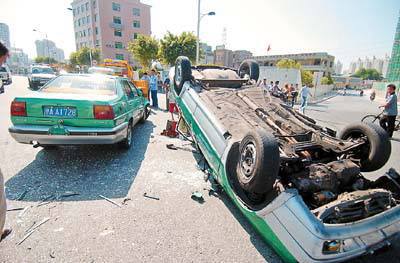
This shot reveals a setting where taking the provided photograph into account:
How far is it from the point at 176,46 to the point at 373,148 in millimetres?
24035

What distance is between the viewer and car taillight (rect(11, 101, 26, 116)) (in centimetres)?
350

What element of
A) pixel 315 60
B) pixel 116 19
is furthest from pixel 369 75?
pixel 116 19

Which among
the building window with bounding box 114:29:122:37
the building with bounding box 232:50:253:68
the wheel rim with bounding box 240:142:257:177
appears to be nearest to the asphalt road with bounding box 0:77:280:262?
the wheel rim with bounding box 240:142:257:177

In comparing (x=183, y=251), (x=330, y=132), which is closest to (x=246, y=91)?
(x=330, y=132)

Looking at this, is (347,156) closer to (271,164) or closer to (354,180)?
(354,180)

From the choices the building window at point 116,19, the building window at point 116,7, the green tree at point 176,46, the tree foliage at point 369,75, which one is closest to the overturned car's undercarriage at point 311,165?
the green tree at point 176,46

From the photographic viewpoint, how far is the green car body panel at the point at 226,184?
81.2 inches

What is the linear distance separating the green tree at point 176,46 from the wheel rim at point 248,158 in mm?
23486

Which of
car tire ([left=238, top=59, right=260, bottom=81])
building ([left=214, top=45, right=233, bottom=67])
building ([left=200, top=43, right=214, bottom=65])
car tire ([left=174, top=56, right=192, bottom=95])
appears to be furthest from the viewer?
building ([left=214, top=45, right=233, bottom=67])

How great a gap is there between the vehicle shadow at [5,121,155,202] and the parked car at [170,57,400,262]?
146 cm

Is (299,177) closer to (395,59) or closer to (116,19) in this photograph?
(116,19)

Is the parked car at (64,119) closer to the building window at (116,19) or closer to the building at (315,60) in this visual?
the building window at (116,19)

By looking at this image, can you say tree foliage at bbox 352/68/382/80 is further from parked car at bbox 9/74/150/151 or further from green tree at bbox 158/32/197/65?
parked car at bbox 9/74/150/151

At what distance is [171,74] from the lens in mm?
5492
